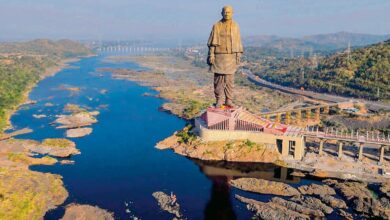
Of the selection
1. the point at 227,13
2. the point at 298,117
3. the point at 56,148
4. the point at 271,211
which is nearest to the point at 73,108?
the point at 56,148

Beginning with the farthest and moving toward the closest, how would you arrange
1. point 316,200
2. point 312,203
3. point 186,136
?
point 186,136 < point 316,200 < point 312,203

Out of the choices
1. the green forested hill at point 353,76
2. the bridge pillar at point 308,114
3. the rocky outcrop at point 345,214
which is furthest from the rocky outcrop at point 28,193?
the green forested hill at point 353,76

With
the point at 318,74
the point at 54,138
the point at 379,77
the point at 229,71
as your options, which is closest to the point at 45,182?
the point at 54,138

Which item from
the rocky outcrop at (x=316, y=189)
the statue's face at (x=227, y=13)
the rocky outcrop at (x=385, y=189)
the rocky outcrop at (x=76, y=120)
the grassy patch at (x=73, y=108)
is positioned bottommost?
the rocky outcrop at (x=316, y=189)

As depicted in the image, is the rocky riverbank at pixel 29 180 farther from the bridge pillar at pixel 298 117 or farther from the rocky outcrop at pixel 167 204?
the bridge pillar at pixel 298 117

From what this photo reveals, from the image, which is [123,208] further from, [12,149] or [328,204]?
[12,149]

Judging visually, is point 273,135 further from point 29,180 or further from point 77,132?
point 77,132
